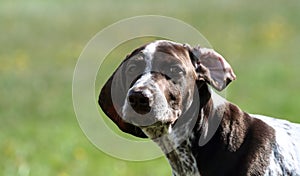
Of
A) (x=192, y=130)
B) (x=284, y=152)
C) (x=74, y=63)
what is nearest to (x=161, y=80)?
(x=192, y=130)

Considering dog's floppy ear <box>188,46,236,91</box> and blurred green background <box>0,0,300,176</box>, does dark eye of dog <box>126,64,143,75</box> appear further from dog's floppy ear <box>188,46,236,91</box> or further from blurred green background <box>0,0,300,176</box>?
blurred green background <box>0,0,300,176</box>

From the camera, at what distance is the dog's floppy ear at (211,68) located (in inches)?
264

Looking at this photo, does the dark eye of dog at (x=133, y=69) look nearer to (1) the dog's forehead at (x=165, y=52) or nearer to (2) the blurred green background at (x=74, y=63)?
(1) the dog's forehead at (x=165, y=52)

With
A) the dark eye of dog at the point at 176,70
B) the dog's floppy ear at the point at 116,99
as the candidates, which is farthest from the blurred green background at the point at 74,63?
the dark eye of dog at the point at 176,70

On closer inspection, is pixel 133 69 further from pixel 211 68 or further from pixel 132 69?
pixel 211 68

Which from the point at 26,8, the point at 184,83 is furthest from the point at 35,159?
the point at 26,8

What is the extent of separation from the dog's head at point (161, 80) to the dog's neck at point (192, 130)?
0.10 meters

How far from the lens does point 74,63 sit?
64.0 ft

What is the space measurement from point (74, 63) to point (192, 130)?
12.7m

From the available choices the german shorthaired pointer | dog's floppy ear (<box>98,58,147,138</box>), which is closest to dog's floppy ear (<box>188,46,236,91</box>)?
the german shorthaired pointer

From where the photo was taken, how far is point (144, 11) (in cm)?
2548

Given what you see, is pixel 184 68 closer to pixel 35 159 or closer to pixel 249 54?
pixel 35 159

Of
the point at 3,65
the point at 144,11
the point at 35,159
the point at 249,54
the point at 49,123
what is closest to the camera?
the point at 35,159

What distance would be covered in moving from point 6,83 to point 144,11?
885 centimetres
